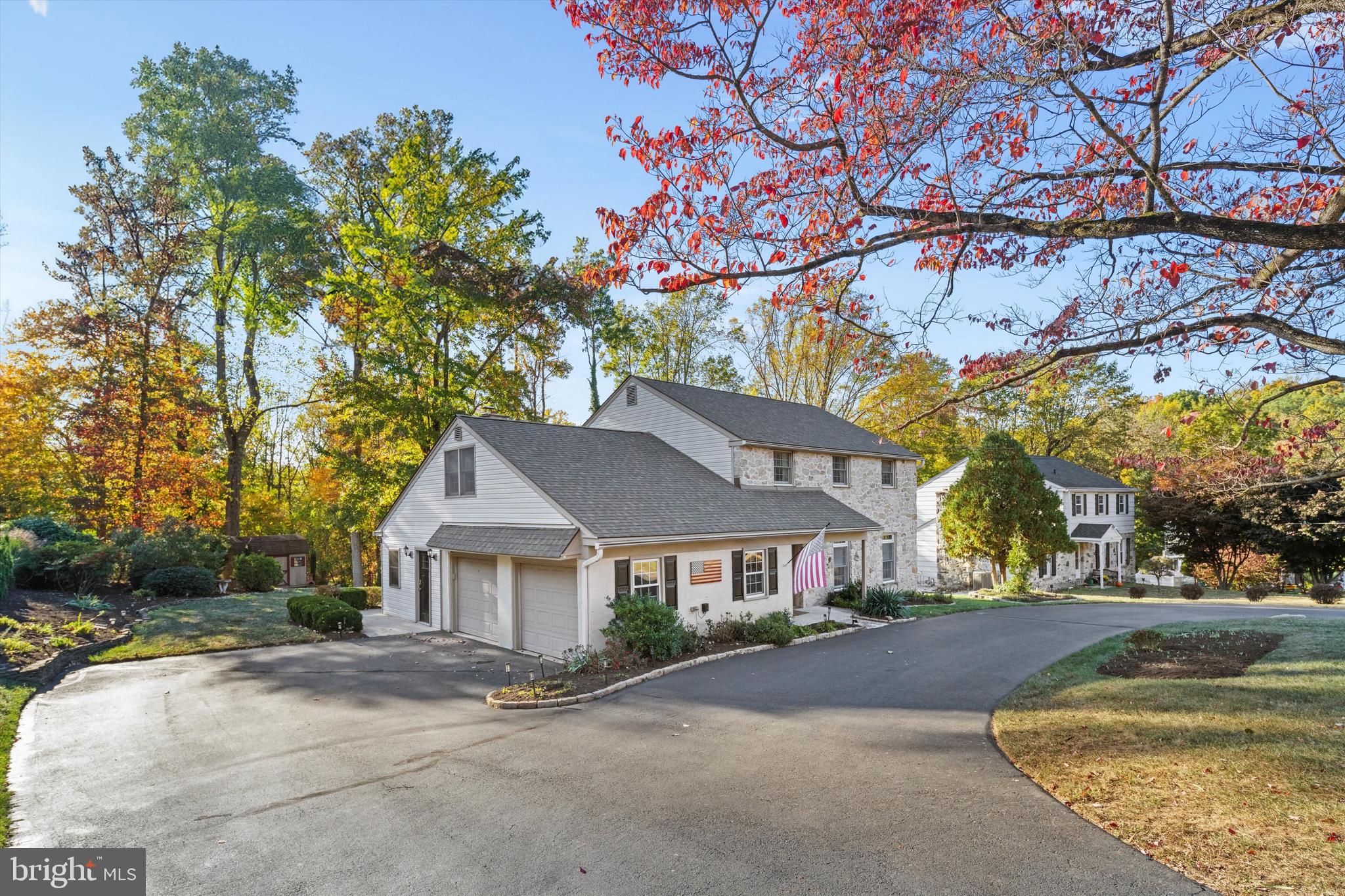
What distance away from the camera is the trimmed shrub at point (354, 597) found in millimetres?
23000

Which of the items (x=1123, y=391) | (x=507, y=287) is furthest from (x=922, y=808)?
(x=1123, y=391)

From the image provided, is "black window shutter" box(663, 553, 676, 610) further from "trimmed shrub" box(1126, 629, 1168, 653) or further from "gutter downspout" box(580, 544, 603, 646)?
"trimmed shrub" box(1126, 629, 1168, 653)

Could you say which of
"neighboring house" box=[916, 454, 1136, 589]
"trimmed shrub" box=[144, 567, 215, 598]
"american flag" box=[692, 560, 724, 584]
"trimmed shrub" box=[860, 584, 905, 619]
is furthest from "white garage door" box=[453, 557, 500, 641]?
"neighboring house" box=[916, 454, 1136, 589]

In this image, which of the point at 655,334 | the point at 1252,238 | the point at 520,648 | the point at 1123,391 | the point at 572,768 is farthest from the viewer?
the point at 1123,391

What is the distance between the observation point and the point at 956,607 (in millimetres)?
23781

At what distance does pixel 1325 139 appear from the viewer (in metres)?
6.41

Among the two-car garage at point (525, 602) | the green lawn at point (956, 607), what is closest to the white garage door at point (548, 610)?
the two-car garage at point (525, 602)

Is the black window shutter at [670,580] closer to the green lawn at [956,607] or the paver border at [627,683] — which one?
the paver border at [627,683]

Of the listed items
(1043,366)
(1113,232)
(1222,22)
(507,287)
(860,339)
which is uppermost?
(507,287)

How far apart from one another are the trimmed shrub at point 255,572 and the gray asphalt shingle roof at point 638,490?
17.1 m

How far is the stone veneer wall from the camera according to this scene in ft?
69.8

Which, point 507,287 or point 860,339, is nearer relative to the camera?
point 860,339

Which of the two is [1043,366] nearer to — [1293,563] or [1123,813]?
[1123,813]

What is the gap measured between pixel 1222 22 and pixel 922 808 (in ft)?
25.6
